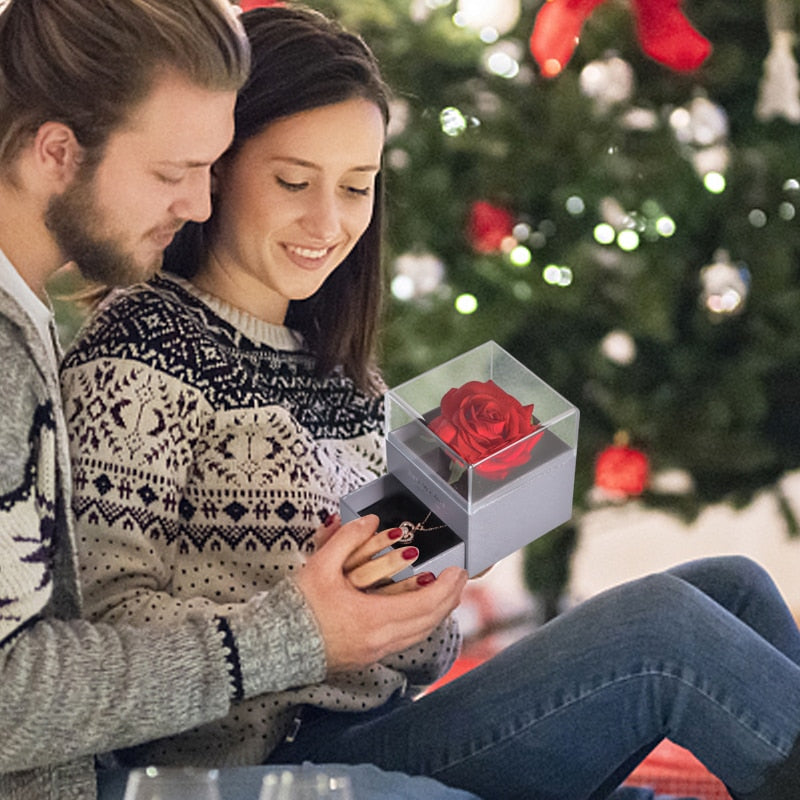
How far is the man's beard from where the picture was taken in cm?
111

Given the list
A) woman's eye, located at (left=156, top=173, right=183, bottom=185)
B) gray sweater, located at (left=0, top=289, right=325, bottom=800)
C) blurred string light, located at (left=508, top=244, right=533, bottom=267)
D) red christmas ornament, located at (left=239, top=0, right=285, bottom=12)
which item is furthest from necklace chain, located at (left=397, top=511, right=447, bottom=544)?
blurred string light, located at (left=508, top=244, right=533, bottom=267)

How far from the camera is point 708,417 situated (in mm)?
2064

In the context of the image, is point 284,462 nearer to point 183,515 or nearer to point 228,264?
point 183,515

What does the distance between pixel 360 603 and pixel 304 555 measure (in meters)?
0.12

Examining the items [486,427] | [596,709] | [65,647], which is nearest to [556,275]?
[486,427]

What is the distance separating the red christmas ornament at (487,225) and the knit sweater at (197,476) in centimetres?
55

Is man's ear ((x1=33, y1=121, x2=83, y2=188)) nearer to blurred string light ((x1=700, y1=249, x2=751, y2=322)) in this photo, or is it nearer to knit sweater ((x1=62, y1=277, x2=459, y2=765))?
knit sweater ((x1=62, y1=277, x2=459, y2=765))

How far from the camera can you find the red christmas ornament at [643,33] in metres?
1.63

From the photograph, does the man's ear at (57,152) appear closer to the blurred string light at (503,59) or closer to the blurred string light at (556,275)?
the blurred string light at (503,59)

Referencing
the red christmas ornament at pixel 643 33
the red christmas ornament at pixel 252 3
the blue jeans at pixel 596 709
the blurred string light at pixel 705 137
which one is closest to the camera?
the blue jeans at pixel 596 709

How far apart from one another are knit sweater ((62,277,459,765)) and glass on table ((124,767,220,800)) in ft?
0.60

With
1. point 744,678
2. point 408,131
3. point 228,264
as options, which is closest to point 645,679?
point 744,678

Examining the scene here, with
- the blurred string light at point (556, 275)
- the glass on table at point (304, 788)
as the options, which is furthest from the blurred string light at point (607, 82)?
the glass on table at point (304, 788)

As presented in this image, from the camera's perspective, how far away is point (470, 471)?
122 cm
